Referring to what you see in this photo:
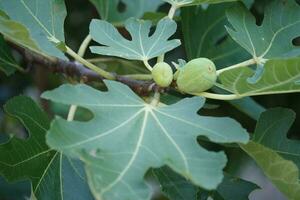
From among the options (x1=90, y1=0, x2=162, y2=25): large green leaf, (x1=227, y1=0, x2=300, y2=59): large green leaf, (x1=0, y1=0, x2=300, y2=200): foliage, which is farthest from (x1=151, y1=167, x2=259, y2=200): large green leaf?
(x1=90, y1=0, x2=162, y2=25): large green leaf

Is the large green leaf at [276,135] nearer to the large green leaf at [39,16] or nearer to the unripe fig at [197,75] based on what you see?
the unripe fig at [197,75]

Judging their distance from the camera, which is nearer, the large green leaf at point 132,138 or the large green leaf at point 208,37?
the large green leaf at point 132,138

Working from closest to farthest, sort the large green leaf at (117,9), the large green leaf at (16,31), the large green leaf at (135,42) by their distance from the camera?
the large green leaf at (16,31) < the large green leaf at (135,42) < the large green leaf at (117,9)

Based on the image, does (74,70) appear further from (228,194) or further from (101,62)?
(228,194)

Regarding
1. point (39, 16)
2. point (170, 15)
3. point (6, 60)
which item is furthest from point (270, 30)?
point (6, 60)

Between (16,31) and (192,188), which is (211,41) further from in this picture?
(16,31)

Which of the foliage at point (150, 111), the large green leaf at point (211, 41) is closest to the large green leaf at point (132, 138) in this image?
the foliage at point (150, 111)

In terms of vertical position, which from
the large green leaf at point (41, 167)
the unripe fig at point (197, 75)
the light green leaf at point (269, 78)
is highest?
the light green leaf at point (269, 78)
